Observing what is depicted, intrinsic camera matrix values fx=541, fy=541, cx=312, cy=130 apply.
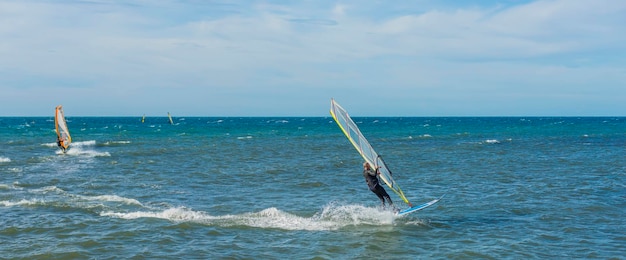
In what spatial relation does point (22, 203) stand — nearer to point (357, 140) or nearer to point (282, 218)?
point (282, 218)

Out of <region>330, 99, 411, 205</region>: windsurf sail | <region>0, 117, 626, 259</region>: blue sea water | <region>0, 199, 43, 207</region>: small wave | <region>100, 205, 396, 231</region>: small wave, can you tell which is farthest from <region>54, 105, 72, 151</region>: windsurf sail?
<region>330, 99, 411, 205</region>: windsurf sail

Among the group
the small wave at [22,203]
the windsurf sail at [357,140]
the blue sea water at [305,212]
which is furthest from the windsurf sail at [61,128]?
the windsurf sail at [357,140]

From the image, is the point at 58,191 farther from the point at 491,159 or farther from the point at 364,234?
the point at 491,159

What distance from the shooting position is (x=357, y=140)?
14.7 m

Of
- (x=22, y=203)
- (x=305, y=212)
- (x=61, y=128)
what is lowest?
(x=305, y=212)

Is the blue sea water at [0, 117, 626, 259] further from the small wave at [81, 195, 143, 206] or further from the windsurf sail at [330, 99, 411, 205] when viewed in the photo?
the windsurf sail at [330, 99, 411, 205]

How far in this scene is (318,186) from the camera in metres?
20.9

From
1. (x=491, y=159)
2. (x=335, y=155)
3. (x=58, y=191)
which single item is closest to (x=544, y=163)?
(x=491, y=159)

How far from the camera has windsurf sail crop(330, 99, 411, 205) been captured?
14.2 metres

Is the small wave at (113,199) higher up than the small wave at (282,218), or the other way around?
the small wave at (113,199)

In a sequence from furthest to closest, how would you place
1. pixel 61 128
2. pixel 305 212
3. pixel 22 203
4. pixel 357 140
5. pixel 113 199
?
pixel 61 128, pixel 113 199, pixel 22 203, pixel 305 212, pixel 357 140

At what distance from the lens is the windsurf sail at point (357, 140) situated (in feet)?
46.7

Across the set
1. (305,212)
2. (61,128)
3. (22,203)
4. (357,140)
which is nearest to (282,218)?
(305,212)

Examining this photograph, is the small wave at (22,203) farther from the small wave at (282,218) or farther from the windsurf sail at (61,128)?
the windsurf sail at (61,128)
